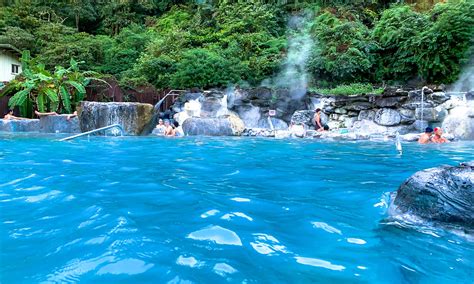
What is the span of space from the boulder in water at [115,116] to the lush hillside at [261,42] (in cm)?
399

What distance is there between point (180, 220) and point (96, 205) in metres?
0.89

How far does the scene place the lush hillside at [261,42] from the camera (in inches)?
598

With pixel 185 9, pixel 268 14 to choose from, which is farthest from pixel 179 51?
pixel 185 9

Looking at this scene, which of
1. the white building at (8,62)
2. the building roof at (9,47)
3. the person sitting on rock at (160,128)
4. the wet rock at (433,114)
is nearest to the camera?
the wet rock at (433,114)

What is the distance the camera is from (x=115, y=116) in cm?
1395

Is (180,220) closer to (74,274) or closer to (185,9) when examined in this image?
(74,274)

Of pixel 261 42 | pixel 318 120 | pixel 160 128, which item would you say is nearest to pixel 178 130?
pixel 160 128

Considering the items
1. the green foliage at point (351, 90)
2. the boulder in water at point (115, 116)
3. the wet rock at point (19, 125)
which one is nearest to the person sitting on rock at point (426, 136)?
the green foliage at point (351, 90)

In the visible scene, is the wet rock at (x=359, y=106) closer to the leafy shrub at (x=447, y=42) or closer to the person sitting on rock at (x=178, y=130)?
the leafy shrub at (x=447, y=42)

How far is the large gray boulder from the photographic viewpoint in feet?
9.05

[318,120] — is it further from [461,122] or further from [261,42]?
[261,42]

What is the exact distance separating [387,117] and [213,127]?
21.8 feet

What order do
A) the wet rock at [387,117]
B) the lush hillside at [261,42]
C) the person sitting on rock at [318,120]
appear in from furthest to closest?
the lush hillside at [261,42] → the person sitting on rock at [318,120] → the wet rock at [387,117]

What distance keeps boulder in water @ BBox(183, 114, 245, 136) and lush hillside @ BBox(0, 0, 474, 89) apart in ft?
11.8
